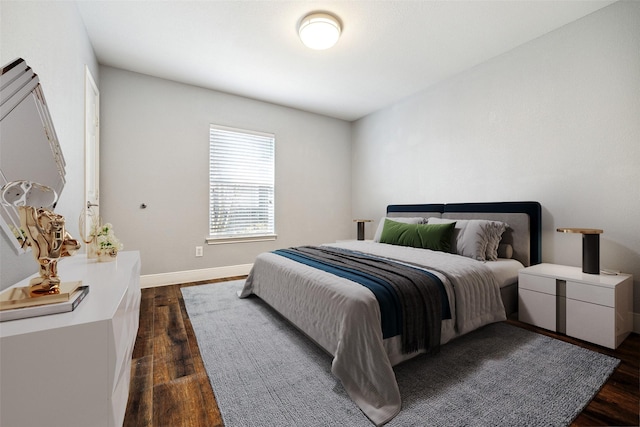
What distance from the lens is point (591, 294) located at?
6.61 ft

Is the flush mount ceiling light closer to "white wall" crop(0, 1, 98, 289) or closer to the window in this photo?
"white wall" crop(0, 1, 98, 289)

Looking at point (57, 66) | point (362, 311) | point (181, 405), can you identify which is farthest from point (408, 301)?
point (57, 66)

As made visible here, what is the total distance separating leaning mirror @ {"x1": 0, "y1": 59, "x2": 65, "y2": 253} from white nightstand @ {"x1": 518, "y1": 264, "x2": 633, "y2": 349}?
11.0ft

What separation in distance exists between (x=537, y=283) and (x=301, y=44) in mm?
3150

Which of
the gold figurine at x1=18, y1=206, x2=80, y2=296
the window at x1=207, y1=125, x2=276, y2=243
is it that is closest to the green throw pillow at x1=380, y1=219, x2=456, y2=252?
the window at x1=207, y1=125, x2=276, y2=243

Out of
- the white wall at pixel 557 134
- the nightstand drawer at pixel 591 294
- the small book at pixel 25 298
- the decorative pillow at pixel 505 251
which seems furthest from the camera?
the decorative pillow at pixel 505 251

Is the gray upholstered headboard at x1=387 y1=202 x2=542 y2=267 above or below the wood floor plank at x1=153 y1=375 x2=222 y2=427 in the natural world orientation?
above

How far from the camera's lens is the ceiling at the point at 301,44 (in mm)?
2336

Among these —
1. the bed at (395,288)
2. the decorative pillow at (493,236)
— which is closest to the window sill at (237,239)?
the bed at (395,288)

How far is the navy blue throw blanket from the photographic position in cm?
164

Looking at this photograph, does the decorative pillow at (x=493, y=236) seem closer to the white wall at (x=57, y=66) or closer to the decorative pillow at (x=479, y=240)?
the decorative pillow at (x=479, y=240)

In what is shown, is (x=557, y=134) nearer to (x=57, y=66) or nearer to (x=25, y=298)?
(x=25, y=298)

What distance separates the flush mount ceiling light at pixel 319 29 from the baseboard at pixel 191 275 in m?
3.12

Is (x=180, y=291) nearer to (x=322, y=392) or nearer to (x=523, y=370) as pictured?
(x=322, y=392)
